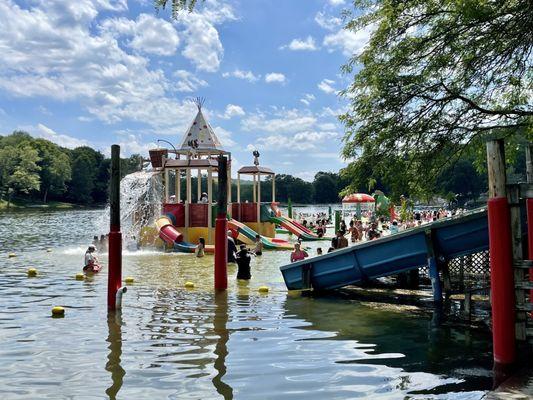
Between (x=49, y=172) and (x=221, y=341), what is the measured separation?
348ft

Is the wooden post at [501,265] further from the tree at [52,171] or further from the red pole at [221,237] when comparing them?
the tree at [52,171]

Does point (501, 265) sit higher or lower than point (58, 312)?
higher

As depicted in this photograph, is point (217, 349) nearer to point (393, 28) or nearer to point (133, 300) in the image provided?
point (133, 300)

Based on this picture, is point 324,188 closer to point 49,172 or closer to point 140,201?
point 49,172

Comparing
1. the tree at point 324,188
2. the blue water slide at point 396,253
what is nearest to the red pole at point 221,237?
the blue water slide at point 396,253

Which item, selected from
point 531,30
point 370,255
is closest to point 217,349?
point 370,255

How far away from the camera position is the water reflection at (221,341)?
667cm

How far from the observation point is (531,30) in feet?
28.3

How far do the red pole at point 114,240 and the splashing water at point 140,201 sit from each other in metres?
18.5

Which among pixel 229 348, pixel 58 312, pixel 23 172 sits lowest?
pixel 229 348

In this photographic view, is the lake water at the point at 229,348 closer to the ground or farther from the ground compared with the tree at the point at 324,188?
closer to the ground

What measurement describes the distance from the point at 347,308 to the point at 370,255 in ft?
4.34

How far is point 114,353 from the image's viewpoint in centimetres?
827

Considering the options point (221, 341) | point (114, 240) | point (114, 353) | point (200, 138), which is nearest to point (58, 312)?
point (114, 240)
